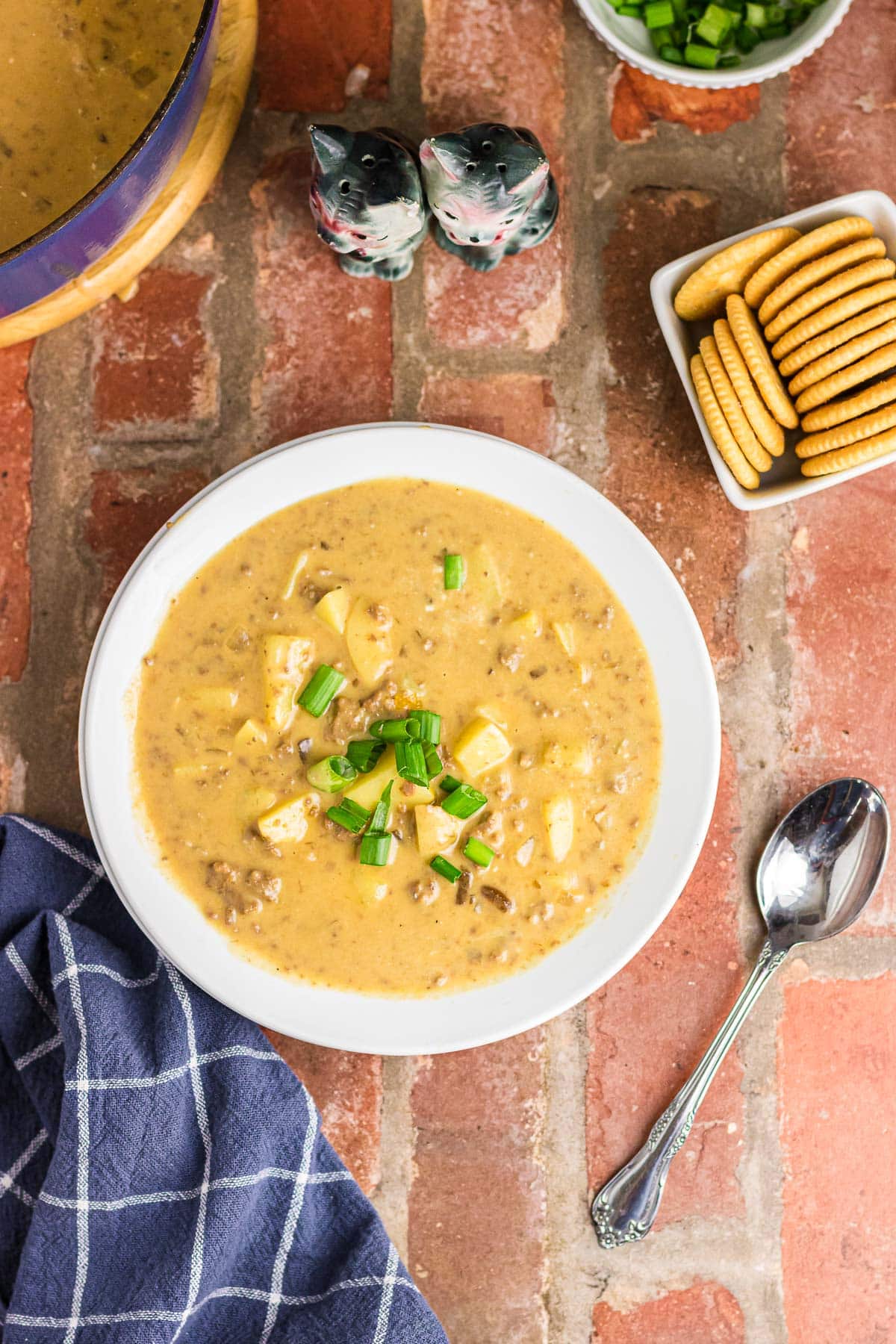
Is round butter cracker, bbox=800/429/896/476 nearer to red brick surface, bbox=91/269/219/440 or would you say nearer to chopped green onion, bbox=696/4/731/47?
chopped green onion, bbox=696/4/731/47

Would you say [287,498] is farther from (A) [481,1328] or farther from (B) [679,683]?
(A) [481,1328]

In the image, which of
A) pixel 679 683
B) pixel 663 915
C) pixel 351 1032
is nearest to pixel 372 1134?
pixel 351 1032

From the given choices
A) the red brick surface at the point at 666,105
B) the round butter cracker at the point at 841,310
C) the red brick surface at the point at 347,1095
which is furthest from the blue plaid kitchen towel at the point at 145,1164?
the red brick surface at the point at 666,105

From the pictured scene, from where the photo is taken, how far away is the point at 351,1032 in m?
1.73

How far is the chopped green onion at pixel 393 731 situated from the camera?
5.52 feet

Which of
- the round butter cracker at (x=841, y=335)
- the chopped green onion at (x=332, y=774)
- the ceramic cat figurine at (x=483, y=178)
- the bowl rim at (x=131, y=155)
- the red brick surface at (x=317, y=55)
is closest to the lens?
the bowl rim at (x=131, y=155)

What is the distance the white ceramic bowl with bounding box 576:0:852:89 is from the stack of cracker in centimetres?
25

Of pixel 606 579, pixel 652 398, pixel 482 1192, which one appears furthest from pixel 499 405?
pixel 482 1192

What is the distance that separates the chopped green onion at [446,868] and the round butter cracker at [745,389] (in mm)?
843

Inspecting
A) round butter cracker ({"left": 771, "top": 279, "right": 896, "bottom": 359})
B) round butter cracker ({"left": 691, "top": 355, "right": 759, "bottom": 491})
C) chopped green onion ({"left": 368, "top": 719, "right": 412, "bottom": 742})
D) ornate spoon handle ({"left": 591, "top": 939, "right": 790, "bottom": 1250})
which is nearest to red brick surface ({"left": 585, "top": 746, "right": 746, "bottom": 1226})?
ornate spoon handle ({"left": 591, "top": 939, "right": 790, "bottom": 1250})

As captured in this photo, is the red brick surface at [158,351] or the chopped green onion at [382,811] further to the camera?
the red brick surface at [158,351]

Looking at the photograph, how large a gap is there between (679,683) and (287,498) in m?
0.71

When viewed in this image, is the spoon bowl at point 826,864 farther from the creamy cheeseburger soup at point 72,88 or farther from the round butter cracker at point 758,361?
the creamy cheeseburger soup at point 72,88

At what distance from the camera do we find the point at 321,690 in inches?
67.1
